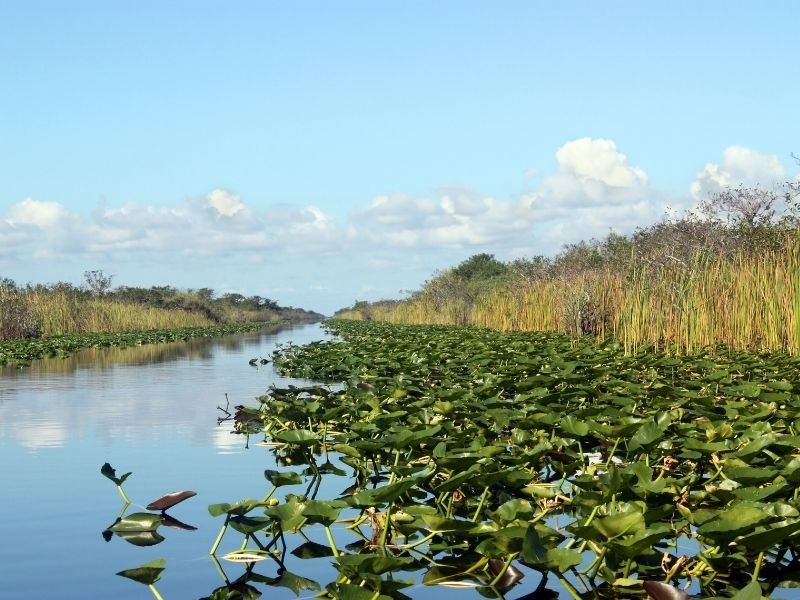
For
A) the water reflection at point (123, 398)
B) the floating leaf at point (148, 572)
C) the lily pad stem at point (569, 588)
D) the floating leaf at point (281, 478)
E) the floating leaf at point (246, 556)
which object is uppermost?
the floating leaf at point (281, 478)

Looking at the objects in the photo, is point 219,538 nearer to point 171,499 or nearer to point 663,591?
point 171,499

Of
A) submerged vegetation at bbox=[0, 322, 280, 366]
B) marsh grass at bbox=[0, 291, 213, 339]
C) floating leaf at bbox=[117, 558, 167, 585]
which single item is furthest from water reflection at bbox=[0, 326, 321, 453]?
marsh grass at bbox=[0, 291, 213, 339]

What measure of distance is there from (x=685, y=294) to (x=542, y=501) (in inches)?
292

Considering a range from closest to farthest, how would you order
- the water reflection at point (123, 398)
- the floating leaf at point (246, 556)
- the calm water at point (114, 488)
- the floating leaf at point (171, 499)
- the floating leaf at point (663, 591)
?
the floating leaf at point (663, 591) < the calm water at point (114, 488) < the floating leaf at point (246, 556) < the floating leaf at point (171, 499) < the water reflection at point (123, 398)

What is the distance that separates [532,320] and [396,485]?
15393mm

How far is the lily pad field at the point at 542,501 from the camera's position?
2.78 metres

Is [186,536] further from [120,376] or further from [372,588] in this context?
[120,376]

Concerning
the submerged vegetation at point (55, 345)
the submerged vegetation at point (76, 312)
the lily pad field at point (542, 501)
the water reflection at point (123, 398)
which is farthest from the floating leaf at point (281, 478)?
the submerged vegetation at point (76, 312)

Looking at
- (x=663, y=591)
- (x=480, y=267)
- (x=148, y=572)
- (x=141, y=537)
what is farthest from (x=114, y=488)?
(x=480, y=267)

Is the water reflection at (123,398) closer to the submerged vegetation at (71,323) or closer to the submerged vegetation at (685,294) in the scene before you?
the submerged vegetation at (71,323)

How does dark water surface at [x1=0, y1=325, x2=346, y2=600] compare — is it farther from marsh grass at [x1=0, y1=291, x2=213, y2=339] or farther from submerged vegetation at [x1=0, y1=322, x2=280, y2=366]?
marsh grass at [x1=0, y1=291, x2=213, y2=339]

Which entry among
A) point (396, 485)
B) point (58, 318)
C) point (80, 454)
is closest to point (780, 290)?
point (80, 454)

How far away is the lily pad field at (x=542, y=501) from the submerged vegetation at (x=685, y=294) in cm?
375

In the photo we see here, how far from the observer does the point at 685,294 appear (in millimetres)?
10930
